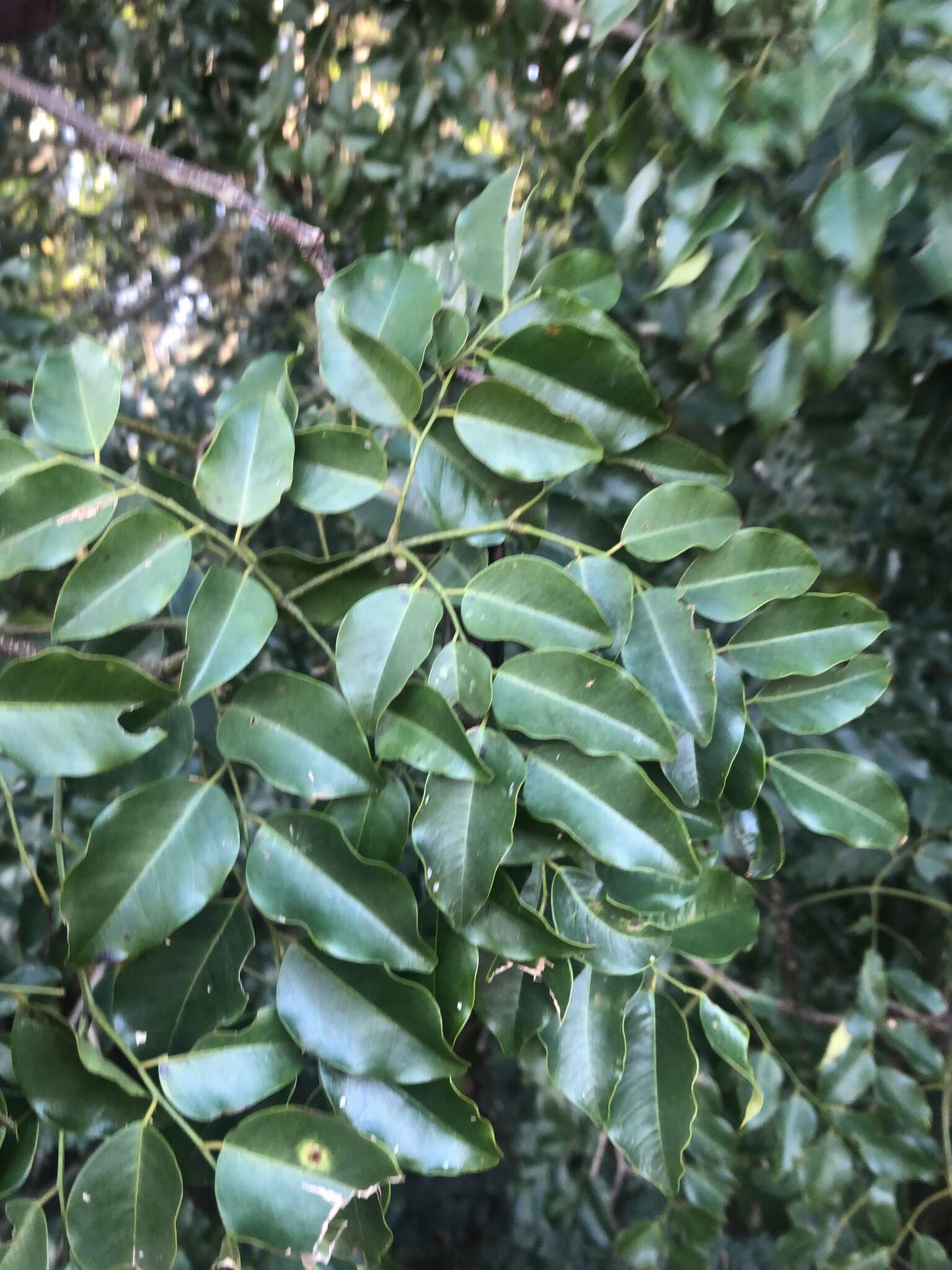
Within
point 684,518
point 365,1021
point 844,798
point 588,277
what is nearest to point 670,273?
point 588,277

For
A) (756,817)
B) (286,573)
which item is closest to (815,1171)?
(756,817)

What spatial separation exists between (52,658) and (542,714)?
17cm

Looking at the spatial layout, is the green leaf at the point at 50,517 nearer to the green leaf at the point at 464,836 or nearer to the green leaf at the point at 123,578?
the green leaf at the point at 123,578

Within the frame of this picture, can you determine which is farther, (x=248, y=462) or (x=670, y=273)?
(x=670, y=273)

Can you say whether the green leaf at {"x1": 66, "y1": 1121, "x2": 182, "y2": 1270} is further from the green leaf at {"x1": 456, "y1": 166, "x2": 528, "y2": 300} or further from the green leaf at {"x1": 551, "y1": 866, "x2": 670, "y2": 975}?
the green leaf at {"x1": 456, "y1": 166, "x2": 528, "y2": 300}

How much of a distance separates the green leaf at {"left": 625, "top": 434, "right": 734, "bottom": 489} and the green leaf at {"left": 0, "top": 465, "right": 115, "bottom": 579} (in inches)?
8.7

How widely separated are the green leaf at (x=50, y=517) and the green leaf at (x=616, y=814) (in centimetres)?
19

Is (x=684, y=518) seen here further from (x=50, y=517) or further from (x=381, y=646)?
(x=50, y=517)

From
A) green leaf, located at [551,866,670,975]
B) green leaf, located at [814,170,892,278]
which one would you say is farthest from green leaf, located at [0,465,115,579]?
→ green leaf, located at [814,170,892,278]

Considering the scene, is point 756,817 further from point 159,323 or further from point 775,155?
point 159,323

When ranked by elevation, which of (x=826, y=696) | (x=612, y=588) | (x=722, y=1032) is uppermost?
(x=612, y=588)

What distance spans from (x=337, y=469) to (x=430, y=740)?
12 cm

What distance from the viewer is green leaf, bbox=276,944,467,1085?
A: 26 cm

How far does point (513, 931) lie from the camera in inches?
10.4
